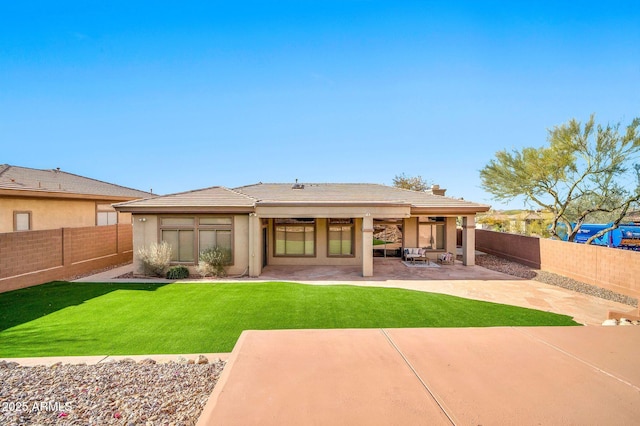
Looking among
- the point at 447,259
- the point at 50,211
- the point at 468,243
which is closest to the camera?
the point at 50,211

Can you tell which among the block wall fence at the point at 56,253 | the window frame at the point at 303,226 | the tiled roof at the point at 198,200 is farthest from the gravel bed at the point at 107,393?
the window frame at the point at 303,226

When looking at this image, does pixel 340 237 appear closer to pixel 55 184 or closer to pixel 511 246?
pixel 511 246

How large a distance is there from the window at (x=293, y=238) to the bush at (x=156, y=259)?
522cm

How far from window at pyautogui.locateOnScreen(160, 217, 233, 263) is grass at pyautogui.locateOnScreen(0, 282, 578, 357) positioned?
8.11 feet

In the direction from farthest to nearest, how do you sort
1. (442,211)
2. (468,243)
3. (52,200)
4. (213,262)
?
1. (442,211)
2. (468,243)
3. (52,200)
4. (213,262)

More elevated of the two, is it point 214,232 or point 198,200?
point 198,200

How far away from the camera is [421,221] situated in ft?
54.4

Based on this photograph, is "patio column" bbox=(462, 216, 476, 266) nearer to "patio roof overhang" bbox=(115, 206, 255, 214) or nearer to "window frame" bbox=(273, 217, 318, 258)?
"window frame" bbox=(273, 217, 318, 258)

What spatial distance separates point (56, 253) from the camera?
11766mm

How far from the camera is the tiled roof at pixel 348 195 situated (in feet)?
45.1

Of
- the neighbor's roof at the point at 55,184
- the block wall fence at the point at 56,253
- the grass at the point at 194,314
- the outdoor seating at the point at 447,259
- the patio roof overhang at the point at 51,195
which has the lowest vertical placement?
the grass at the point at 194,314

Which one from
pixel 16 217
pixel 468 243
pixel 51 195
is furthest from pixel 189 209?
pixel 468 243

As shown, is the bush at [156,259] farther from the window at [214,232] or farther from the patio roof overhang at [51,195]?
the patio roof overhang at [51,195]

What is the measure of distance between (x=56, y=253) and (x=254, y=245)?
773cm
